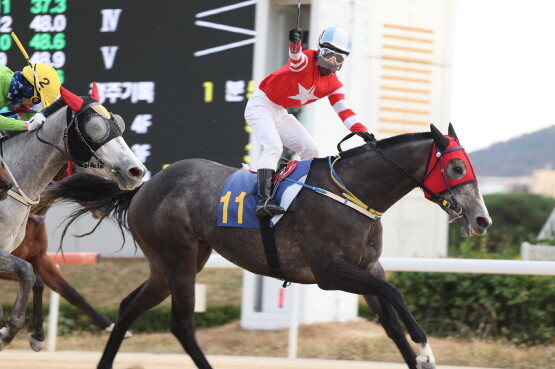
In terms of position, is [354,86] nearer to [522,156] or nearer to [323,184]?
[323,184]

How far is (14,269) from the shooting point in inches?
167

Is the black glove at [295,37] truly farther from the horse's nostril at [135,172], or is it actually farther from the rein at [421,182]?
the horse's nostril at [135,172]

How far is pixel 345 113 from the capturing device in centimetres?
475

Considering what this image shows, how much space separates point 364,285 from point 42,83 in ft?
5.88

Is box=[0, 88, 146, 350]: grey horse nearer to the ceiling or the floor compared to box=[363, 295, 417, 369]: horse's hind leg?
nearer to the ceiling

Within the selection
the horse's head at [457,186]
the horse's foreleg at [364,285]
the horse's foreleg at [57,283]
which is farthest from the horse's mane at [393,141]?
the horse's foreleg at [57,283]

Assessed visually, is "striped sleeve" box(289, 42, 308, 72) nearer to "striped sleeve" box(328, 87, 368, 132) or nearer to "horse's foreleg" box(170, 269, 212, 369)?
"striped sleeve" box(328, 87, 368, 132)

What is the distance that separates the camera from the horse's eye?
4.24 metres

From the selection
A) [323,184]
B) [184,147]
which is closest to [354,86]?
[184,147]

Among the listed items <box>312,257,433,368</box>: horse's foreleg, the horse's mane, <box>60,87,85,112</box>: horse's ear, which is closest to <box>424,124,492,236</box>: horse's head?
the horse's mane

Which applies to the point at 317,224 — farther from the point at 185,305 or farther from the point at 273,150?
the point at 185,305

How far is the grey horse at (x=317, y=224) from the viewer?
425 centimetres

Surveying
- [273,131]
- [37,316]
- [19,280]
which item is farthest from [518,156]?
[19,280]

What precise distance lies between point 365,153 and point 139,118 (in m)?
2.43
